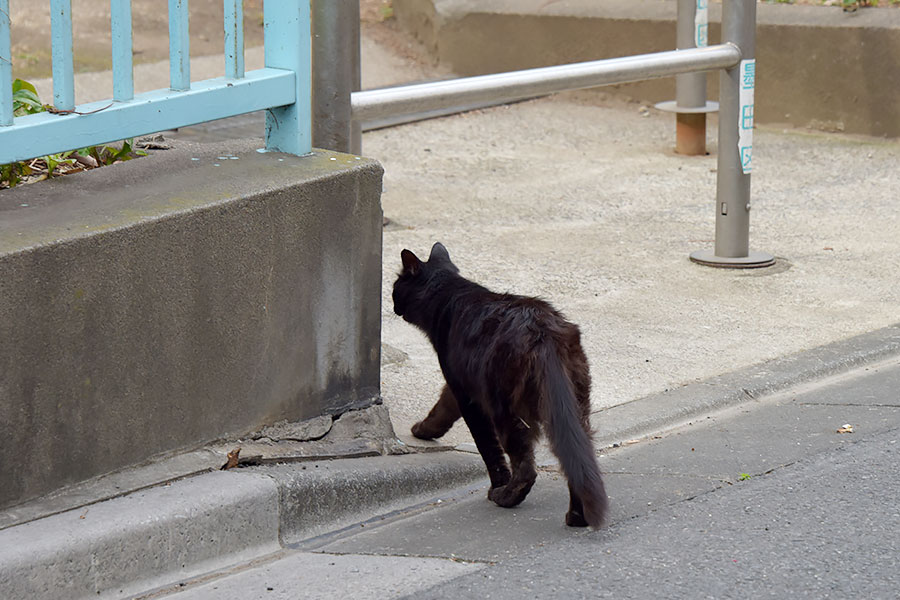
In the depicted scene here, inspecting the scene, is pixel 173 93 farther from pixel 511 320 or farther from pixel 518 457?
pixel 518 457

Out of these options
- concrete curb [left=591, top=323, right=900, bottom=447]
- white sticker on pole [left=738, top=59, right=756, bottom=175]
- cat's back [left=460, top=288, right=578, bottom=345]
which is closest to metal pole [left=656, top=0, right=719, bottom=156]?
white sticker on pole [left=738, top=59, right=756, bottom=175]

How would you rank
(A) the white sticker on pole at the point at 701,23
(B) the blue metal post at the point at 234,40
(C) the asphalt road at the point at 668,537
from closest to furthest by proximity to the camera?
(C) the asphalt road at the point at 668,537
(B) the blue metal post at the point at 234,40
(A) the white sticker on pole at the point at 701,23

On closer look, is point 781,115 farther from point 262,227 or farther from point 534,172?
point 262,227

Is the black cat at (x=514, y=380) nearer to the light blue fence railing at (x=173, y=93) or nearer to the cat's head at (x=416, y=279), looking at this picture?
the cat's head at (x=416, y=279)

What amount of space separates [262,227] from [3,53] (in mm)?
883

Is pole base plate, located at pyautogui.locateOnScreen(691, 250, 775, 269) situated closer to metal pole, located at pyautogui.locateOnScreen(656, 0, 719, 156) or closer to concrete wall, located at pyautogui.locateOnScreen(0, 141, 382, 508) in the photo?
metal pole, located at pyautogui.locateOnScreen(656, 0, 719, 156)

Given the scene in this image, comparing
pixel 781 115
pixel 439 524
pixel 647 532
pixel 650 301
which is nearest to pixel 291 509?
pixel 439 524

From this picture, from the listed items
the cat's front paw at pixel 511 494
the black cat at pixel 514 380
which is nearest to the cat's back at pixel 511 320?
the black cat at pixel 514 380

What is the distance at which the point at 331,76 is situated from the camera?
14.3ft

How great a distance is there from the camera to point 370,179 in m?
4.02

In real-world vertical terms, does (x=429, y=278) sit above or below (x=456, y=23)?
below

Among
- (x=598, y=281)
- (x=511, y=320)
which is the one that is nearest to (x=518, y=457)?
(x=511, y=320)

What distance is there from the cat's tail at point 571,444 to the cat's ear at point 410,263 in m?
0.84

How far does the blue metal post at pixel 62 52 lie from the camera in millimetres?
3354
